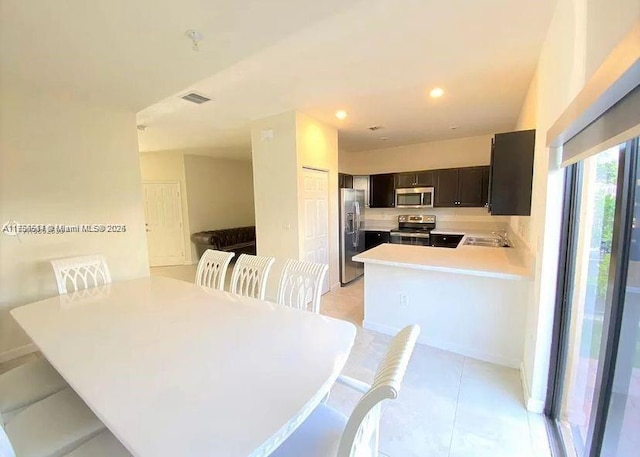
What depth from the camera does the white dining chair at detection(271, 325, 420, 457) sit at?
28.8 inches

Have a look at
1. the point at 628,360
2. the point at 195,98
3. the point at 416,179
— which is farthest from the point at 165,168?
the point at 628,360

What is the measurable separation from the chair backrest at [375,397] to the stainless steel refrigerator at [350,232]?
3.80m

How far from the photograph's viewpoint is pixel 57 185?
2721mm

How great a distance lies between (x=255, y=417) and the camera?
85 centimetres

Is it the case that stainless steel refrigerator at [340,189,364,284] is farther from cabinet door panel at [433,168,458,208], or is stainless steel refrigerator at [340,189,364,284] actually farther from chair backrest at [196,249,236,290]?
chair backrest at [196,249,236,290]

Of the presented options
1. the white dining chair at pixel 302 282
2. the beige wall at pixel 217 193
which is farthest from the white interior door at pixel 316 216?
the beige wall at pixel 217 193

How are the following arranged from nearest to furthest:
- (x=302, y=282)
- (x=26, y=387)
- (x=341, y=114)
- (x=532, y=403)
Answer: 1. (x=26, y=387)
2. (x=532, y=403)
3. (x=302, y=282)
4. (x=341, y=114)

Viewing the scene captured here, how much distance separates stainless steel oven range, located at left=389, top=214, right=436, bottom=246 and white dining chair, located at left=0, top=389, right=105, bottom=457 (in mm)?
4926

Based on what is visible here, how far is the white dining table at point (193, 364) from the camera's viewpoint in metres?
0.80

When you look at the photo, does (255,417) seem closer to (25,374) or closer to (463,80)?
(25,374)

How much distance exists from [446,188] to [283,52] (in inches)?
161

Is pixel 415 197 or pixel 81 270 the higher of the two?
pixel 415 197

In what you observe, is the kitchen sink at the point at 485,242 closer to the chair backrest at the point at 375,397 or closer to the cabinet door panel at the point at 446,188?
the cabinet door panel at the point at 446,188

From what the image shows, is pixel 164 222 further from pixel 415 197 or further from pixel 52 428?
pixel 52 428
